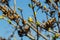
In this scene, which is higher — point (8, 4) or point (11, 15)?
point (8, 4)

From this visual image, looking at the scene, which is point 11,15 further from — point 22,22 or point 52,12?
point 52,12

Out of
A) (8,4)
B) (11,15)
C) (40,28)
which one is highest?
(8,4)

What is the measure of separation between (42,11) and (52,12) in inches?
16.2

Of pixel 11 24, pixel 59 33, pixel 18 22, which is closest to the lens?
pixel 59 33

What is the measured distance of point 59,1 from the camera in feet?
7.16

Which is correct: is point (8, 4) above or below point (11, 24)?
above

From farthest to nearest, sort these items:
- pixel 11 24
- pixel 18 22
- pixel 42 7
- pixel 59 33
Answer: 1. pixel 42 7
2. pixel 11 24
3. pixel 18 22
4. pixel 59 33

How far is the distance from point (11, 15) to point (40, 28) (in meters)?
0.36

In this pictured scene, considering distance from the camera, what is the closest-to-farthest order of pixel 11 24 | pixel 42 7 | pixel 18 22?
1. pixel 18 22
2. pixel 11 24
3. pixel 42 7

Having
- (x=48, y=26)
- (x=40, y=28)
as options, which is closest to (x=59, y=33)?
(x=48, y=26)

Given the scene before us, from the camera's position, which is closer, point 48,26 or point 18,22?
point 48,26

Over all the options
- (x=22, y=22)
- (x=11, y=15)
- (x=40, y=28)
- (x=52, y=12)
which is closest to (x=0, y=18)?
(x=11, y=15)

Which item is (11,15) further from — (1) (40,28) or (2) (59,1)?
(2) (59,1)

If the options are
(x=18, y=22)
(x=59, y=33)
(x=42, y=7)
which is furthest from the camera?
(x=42, y=7)
